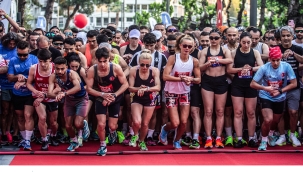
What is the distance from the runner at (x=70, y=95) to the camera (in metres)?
10.9

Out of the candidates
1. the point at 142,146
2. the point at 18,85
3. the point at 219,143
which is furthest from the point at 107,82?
the point at 219,143

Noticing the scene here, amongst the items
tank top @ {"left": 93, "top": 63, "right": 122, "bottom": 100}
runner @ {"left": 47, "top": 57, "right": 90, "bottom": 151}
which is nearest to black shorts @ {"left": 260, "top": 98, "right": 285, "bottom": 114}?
tank top @ {"left": 93, "top": 63, "right": 122, "bottom": 100}

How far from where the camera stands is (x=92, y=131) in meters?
12.8

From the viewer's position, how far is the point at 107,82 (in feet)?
36.0

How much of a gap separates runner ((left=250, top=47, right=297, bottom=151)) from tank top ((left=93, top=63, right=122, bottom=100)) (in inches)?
96.3

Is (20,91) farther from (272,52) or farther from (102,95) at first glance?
(272,52)

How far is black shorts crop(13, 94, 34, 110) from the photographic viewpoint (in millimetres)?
11461

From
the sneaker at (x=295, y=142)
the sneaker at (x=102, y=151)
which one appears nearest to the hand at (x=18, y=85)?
the sneaker at (x=102, y=151)

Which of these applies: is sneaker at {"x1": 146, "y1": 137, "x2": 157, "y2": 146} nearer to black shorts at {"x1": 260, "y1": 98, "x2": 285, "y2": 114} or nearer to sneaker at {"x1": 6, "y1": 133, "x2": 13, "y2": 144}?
black shorts at {"x1": 260, "y1": 98, "x2": 285, "y2": 114}

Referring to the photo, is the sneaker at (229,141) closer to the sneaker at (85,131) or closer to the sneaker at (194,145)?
the sneaker at (194,145)

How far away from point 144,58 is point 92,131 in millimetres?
2462

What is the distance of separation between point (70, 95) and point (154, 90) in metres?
1.49
